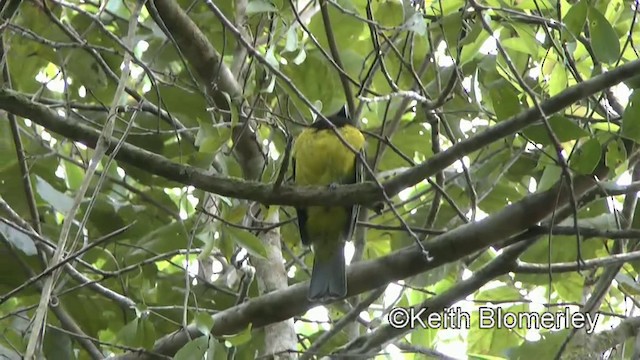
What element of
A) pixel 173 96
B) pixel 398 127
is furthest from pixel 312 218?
pixel 173 96

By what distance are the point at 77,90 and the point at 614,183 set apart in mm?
1898

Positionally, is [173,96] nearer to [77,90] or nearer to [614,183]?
[77,90]

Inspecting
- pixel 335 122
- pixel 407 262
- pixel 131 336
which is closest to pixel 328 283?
pixel 407 262

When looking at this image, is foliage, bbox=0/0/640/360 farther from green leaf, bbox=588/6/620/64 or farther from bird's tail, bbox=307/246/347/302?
bird's tail, bbox=307/246/347/302

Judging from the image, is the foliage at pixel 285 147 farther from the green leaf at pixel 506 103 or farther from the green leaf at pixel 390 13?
the green leaf at pixel 506 103

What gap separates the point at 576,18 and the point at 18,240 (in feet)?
5.13

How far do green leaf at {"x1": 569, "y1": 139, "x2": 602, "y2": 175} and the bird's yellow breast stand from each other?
4.15ft

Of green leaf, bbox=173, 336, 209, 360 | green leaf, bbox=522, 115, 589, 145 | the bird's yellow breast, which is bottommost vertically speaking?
green leaf, bbox=173, 336, 209, 360

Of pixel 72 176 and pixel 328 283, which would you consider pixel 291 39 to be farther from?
pixel 72 176

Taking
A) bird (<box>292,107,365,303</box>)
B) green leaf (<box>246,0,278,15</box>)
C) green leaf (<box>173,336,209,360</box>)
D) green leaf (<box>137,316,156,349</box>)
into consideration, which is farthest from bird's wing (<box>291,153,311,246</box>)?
green leaf (<box>173,336,209,360</box>)

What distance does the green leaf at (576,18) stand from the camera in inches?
78.7

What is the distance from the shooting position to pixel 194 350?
1.86 metres

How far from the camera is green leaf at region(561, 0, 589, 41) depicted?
6.56 ft

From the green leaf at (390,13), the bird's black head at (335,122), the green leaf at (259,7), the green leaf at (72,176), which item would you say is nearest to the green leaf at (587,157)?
the green leaf at (259,7)
